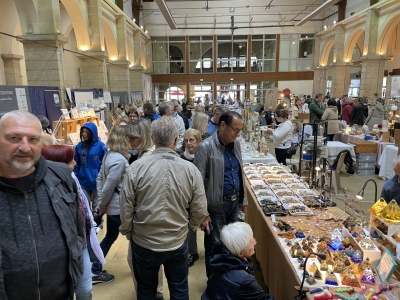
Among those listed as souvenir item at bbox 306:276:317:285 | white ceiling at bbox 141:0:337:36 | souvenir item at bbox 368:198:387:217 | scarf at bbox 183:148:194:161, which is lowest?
souvenir item at bbox 306:276:317:285

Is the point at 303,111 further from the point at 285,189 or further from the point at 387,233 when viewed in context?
the point at 387,233

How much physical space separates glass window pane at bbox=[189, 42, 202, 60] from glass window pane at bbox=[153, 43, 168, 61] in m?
1.84

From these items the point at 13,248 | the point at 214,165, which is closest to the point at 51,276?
the point at 13,248

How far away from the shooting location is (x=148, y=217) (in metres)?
1.86

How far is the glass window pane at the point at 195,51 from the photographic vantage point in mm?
21375

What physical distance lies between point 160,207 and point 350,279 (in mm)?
1266

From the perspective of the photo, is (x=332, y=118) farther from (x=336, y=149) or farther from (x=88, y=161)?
(x=88, y=161)

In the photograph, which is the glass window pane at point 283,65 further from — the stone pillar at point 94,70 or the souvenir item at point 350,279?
the souvenir item at point 350,279

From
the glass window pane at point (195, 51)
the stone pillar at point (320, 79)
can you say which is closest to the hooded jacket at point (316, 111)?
the stone pillar at point (320, 79)

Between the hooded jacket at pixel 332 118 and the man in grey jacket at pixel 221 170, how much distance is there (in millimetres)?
6224

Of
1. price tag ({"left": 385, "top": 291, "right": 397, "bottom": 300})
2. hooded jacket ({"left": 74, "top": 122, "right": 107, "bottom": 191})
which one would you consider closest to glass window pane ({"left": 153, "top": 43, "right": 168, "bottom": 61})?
hooded jacket ({"left": 74, "top": 122, "right": 107, "bottom": 191})

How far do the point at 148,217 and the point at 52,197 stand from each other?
614 millimetres

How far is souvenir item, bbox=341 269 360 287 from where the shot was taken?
1798 millimetres

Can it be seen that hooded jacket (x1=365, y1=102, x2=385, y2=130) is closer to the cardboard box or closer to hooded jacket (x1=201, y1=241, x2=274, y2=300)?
the cardboard box
